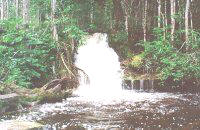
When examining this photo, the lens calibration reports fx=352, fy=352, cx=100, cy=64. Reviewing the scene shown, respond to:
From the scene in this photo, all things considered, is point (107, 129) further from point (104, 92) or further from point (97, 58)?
point (97, 58)

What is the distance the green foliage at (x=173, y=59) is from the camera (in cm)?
1684

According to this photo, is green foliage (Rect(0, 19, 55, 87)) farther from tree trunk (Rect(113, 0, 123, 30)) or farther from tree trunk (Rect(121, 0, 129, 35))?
tree trunk (Rect(113, 0, 123, 30))

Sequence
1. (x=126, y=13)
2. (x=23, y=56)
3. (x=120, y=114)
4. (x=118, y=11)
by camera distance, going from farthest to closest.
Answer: (x=118, y=11) < (x=126, y=13) < (x=23, y=56) < (x=120, y=114)

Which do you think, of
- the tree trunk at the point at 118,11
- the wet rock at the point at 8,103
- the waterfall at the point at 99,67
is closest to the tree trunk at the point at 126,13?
the tree trunk at the point at 118,11

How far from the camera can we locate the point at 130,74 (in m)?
20.0

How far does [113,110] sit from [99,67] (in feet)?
30.0

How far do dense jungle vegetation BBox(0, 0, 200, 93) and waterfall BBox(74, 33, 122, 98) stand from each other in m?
0.58

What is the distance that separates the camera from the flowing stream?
33.8 ft

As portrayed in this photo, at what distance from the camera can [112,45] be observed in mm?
23312

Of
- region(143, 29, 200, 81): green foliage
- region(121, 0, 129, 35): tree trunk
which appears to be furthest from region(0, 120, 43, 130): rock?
region(121, 0, 129, 35): tree trunk

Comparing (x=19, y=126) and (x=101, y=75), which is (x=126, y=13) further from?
(x=19, y=126)

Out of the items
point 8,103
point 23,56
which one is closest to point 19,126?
point 8,103

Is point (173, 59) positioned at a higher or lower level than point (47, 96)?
higher

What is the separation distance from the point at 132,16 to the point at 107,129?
1739 centimetres
